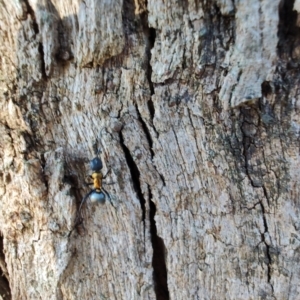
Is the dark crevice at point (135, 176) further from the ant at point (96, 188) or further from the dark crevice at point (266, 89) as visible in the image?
the dark crevice at point (266, 89)

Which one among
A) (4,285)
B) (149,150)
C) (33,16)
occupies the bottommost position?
(4,285)

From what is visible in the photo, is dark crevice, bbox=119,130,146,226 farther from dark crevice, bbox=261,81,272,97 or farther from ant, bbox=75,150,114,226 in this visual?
dark crevice, bbox=261,81,272,97

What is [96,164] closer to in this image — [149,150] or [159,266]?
[149,150]

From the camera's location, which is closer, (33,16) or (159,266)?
(33,16)

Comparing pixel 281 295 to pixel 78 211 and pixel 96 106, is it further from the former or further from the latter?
pixel 96 106

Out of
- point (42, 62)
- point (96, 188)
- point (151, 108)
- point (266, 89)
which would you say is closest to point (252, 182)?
point (266, 89)

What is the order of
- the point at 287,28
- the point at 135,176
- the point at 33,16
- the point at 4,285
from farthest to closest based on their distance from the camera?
the point at 4,285, the point at 135,176, the point at 33,16, the point at 287,28

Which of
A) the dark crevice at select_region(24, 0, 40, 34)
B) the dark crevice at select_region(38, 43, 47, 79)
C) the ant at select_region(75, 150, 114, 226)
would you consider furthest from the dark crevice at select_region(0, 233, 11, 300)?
the dark crevice at select_region(24, 0, 40, 34)
